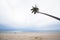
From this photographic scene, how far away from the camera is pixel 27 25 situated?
1708 millimetres

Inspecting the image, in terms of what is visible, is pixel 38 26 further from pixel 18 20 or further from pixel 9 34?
pixel 9 34

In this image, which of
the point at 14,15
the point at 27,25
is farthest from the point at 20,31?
the point at 14,15

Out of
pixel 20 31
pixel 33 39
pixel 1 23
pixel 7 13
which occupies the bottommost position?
pixel 33 39

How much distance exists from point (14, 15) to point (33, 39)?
430mm

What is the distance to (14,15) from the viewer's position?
63.9 inches

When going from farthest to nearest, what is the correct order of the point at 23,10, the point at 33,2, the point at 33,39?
the point at 33,39, the point at 23,10, the point at 33,2

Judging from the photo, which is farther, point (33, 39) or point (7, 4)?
point (33, 39)

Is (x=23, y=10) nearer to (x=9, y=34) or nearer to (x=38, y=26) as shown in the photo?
(x=38, y=26)

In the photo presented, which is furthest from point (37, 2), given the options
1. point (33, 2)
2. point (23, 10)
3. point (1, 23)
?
point (1, 23)

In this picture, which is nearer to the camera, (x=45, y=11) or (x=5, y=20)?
(x=45, y=11)

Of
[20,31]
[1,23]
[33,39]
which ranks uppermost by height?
[1,23]

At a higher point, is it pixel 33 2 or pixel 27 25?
pixel 33 2

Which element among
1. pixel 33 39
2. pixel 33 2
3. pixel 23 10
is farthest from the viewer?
pixel 33 39

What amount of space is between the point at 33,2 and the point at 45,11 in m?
0.18
